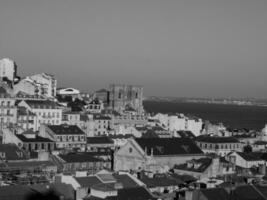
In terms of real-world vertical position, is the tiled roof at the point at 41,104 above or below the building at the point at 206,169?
above

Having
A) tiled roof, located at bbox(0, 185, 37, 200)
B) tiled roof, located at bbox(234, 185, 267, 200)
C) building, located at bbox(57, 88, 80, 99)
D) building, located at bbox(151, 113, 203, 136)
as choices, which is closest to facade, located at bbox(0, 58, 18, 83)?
building, located at bbox(57, 88, 80, 99)

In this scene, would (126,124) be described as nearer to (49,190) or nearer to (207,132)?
(207,132)

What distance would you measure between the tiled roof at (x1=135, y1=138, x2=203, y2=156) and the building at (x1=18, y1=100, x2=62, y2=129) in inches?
1338

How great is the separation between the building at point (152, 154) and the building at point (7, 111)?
31345 mm

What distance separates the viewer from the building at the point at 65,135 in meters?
85.1

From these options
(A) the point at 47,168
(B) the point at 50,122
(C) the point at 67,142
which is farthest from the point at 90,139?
(A) the point at 47,168

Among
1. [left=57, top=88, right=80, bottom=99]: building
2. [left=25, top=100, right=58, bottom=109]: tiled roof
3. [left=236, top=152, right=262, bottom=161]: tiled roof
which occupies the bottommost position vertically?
[left=236, top=152, right=262, bottom=161]: tiled roof

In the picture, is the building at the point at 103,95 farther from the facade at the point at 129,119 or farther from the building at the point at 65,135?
the building at the point at 65,135

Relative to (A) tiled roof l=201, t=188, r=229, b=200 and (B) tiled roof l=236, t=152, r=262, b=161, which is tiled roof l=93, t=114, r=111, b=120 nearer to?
(B) tiled roof l=236, t=152, r=262, b=161

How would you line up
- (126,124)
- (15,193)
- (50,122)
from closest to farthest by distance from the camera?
(15,193), (50,122), (126,124)

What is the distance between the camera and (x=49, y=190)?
44.8m

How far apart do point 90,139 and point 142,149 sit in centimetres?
2230

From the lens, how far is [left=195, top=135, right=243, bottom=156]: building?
84.7 meters

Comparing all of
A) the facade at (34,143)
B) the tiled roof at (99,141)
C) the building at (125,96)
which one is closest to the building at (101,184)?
the facade at (34,143)
